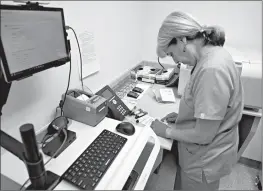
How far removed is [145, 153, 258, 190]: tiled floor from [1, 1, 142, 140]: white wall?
74cm

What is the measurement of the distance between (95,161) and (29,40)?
476mm

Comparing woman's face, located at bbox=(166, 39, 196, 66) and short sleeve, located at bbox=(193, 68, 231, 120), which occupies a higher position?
woman's face, located at bbox=(166, 39, 196, 66)

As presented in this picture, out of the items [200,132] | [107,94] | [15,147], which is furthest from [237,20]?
[15,147]

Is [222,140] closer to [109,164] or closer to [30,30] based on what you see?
[109,164]

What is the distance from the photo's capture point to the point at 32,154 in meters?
0.47

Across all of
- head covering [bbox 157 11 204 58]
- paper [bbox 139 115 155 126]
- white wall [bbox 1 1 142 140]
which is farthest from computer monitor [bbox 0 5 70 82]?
paper [bbox 139 115 155 126]

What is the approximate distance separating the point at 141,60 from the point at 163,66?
32cm

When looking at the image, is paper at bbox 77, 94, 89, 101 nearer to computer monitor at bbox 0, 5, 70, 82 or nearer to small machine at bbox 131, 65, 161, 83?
computer monitor at bbox 0, 5, 70, 82

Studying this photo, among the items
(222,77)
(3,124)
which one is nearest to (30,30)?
(3,124)

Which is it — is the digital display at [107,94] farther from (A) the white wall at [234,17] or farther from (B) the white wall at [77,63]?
(A) the white wall at [234,17]

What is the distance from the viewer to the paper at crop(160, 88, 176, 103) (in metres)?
1.45

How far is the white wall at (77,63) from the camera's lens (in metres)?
0.76

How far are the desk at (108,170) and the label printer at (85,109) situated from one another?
0.03 m

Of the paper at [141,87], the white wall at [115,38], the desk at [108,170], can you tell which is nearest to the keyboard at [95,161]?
the desk at [108,170]
